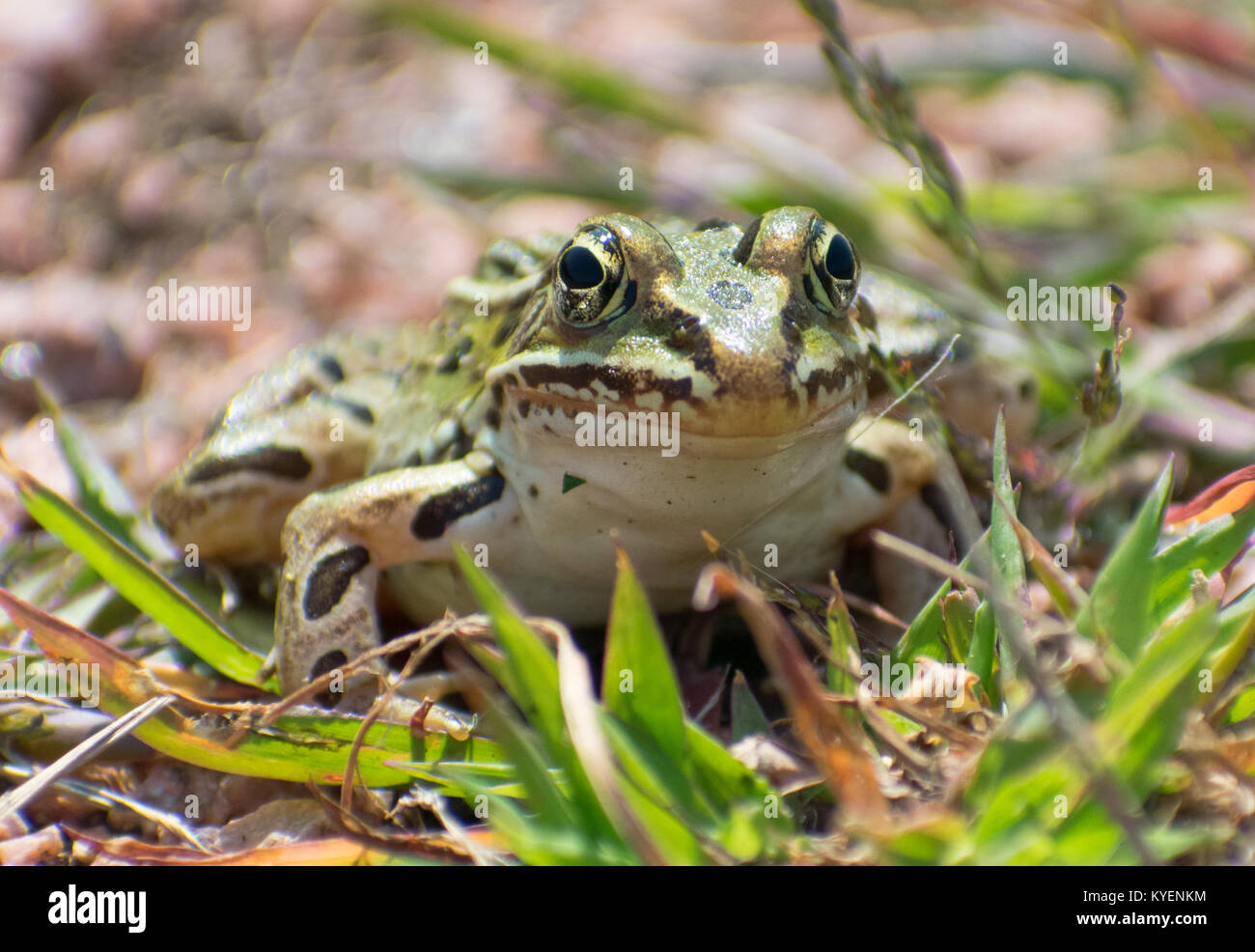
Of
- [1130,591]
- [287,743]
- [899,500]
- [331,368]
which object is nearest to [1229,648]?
[1130,591]

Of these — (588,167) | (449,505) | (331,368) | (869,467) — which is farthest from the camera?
(588,167)

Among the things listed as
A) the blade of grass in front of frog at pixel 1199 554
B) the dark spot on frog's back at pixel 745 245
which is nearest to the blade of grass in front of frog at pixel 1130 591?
the blade of grass in front of frog at pixel 1199 554

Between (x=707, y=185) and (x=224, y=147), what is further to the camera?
(x=224, y=147)

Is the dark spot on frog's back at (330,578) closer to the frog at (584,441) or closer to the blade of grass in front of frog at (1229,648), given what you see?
the frog at (584,441)

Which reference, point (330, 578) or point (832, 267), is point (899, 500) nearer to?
point (832, 267)

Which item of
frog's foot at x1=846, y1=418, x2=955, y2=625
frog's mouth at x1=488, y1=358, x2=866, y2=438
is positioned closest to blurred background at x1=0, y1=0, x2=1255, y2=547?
frog's foot at x1=846, y1=418, x2=955, y2=625

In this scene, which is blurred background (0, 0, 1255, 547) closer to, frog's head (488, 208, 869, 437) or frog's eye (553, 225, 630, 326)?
frog's head (488, 208, 869, 437)
